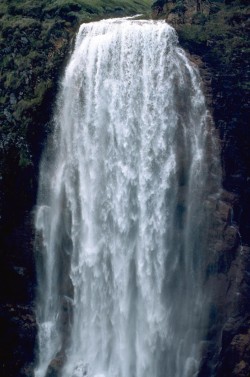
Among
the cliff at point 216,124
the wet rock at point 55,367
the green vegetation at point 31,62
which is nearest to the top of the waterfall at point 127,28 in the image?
the cliff at point 216,124

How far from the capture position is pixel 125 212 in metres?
31.1

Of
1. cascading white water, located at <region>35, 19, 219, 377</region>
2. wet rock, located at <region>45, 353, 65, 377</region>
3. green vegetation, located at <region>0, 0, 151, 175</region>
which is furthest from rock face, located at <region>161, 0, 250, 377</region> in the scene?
wet rock, located at <region>45, 353, 65, 377</region>

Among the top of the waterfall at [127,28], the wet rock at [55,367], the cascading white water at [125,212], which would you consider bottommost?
the wet rock at [55,367]

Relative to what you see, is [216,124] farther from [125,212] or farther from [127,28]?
[127,28]

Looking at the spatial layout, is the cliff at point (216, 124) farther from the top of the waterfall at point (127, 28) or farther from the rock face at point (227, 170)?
the top of the waterfall at point (127, 28)

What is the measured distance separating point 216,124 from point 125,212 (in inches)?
306

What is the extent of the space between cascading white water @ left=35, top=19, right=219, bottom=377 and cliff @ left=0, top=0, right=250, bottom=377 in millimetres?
910

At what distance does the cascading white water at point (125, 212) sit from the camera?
30297mm

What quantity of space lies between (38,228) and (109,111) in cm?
858

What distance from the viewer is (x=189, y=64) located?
32.7 meters

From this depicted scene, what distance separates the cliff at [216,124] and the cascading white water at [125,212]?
2.99 feet

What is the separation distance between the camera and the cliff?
30.2 metres

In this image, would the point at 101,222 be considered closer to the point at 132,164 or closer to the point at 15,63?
the point at 132,164

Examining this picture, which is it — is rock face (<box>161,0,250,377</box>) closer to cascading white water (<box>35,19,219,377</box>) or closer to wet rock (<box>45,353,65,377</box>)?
cascading white water (<box>35,19,219,377</box>)
